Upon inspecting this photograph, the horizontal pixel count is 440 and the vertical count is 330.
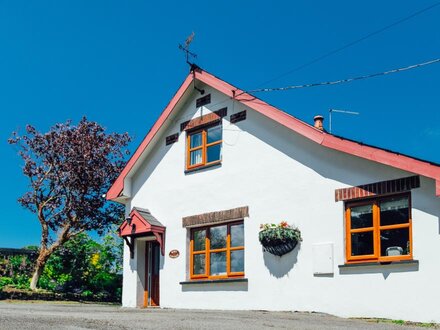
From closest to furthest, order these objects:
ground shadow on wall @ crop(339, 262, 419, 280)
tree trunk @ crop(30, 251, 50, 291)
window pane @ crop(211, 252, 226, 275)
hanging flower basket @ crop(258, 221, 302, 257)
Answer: ground shadow on wall @ crop(339, 262, 419, 280) → hanging flower basket @ crop(258, 221, 302, 257) → window pane @ crop(211, 252, 226, 275) → tree trunk @ crop(30, 251, 50, 291)

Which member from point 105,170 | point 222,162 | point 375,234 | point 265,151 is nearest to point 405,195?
point 375,234

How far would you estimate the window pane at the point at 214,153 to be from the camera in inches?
685

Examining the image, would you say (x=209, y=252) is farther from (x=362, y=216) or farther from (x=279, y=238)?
(x=362, y=216)

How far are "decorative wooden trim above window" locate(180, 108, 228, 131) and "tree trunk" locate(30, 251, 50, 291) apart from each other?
8555 mm

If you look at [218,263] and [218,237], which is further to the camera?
[218,237]

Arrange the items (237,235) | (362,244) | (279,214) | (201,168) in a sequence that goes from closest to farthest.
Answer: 1. (362,244)
2. (279,214)
3. (237,235)
4. (201,168)

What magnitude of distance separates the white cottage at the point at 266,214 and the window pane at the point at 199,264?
6cm

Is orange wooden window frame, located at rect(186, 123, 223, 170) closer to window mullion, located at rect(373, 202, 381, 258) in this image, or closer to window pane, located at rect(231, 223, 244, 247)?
window pane, located at rect(231, 223, 244, 247)

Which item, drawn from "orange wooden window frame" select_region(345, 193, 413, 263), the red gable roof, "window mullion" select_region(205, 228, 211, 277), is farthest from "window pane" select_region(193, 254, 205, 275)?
"orange wooden window frame" select_region(345, 193, 413, 263)

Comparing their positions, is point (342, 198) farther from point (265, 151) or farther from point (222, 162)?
point (222, 162)

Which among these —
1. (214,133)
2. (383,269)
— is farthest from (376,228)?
Answer: (214,133)

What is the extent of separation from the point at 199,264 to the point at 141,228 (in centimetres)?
227

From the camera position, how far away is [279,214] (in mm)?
15250

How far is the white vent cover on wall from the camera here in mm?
13867
